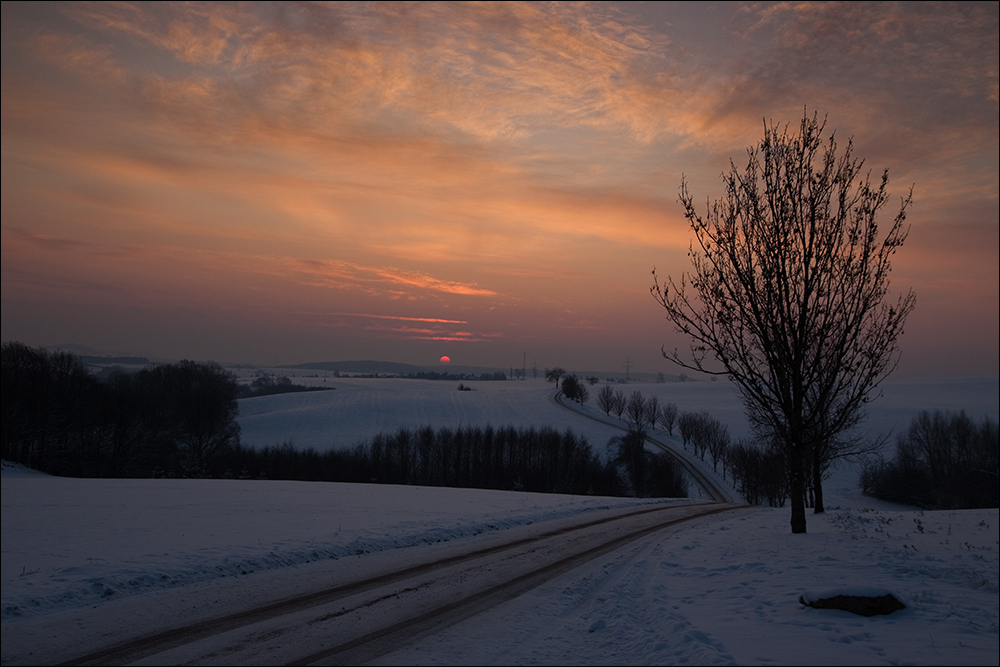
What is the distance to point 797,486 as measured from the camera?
14789mm

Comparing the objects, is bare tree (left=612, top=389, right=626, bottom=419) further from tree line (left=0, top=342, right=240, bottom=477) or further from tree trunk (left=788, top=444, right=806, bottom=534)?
tree trunk (left=788, top=444, right=806, bottom=534)

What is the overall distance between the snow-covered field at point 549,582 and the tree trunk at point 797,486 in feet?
2.66

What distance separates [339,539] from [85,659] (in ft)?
25.1

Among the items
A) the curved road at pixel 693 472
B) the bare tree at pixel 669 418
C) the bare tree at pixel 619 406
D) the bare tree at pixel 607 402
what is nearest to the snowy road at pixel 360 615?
the curved road at pixel 693 472

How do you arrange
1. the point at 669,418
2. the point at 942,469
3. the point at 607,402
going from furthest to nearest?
the point at 607,402, the point at 669,418, the point at 942,469

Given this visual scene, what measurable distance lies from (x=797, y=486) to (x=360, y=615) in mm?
12003

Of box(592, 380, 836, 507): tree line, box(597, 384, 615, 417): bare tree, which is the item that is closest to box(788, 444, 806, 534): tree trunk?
box(592, 380, 836, 507): tree line

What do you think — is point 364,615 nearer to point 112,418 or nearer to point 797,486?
point 797,486

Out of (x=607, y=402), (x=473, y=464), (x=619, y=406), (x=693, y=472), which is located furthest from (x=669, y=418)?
(x=473, y=464)

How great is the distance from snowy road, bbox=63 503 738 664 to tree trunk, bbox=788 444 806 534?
216 inches

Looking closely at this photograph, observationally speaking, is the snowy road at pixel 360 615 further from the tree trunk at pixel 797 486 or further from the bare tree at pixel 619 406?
the bare tree at pixel 619 406

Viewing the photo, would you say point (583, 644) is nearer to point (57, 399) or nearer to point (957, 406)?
point (57, 399)

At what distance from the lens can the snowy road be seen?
7.06m

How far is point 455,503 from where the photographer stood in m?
23.8
